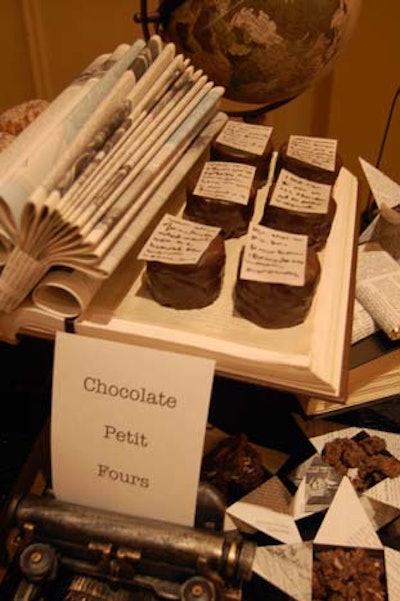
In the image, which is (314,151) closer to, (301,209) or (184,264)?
(301,209)

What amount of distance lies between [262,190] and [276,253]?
0.25 m

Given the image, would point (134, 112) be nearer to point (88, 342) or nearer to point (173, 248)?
point (173, 248)

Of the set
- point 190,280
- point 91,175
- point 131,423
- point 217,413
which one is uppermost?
point 91,175

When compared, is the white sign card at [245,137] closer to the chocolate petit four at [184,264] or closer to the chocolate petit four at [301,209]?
the chocolate petit four at [301,209]

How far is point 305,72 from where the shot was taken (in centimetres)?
87

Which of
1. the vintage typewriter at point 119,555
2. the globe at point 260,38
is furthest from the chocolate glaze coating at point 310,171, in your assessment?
the vintage typewriter at point 119,555

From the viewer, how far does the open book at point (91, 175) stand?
1.83 feet

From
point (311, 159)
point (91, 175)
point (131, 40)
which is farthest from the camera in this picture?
point (131, 40)

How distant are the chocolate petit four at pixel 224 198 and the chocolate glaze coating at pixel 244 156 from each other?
0.09 feet

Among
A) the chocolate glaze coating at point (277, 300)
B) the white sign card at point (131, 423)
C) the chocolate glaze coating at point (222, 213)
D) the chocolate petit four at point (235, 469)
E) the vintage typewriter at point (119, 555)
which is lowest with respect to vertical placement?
the chocolate petit four at point (235, 469)

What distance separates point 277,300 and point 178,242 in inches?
5.3

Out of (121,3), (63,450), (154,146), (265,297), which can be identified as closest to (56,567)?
(63,450)

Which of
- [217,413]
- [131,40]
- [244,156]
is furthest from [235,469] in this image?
[131,40]

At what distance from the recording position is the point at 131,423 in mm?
603
